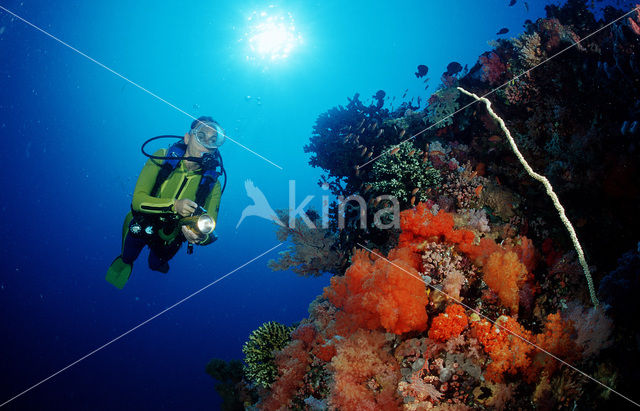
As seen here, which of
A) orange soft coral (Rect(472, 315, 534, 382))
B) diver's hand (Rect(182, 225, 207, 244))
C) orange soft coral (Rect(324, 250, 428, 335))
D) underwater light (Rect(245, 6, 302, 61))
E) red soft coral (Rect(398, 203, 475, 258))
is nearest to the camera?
orange soft coral (Rect(472, 315, 534, 382))

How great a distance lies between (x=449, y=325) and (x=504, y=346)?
471 mm

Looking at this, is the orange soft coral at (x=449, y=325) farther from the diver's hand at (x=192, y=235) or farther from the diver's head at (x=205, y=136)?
the diver's head at (x=205, y=136)

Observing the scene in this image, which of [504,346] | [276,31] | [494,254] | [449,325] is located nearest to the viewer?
[504,346]

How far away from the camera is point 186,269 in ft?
265

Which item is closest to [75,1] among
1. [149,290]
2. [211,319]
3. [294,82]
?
[294,82]

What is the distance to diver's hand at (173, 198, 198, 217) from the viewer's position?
4.40 meters

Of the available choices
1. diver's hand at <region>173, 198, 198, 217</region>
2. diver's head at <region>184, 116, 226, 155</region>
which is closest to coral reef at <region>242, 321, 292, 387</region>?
diver's hand at <region>173, 198, 198, 217</region>

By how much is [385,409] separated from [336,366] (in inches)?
23.8

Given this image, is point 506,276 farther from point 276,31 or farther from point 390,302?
point 276,31

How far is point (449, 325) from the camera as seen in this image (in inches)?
110

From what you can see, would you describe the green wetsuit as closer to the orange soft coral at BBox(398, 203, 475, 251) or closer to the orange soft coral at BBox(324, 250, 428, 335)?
the orange soft coral at BBox(324, 250, 428, 335)

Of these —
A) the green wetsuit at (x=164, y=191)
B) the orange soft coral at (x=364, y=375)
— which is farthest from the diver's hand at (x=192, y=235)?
the orange soft coral at (x=364, y=375)

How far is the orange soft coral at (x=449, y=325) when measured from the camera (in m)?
2.79

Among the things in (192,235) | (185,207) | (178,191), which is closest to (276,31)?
(178,191)
